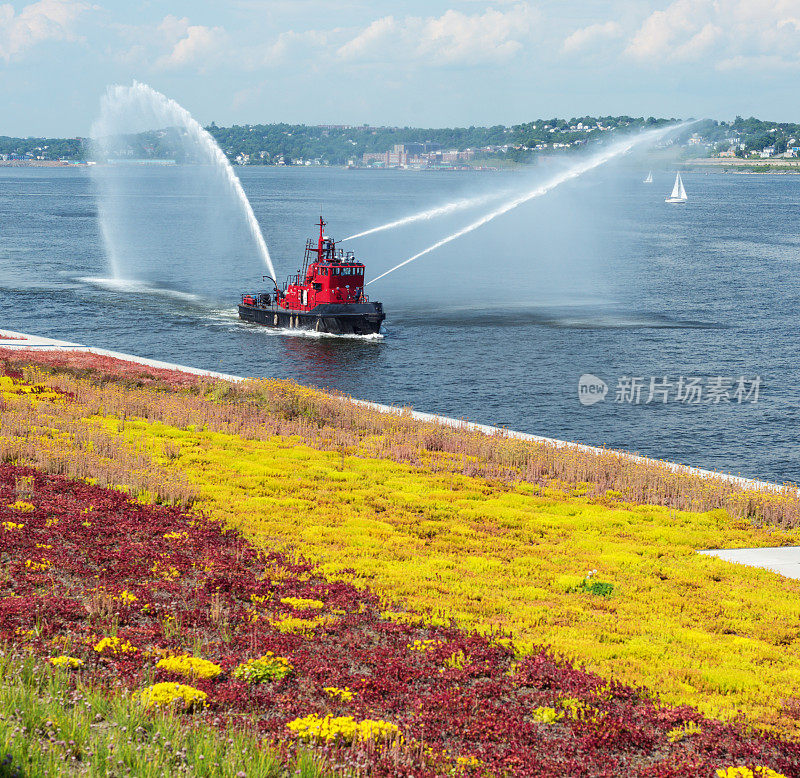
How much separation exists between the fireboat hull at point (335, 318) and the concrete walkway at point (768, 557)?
47158mm

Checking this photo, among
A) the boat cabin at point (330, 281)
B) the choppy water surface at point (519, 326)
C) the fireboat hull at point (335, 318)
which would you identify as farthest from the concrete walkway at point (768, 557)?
the boat cabin at point (330, 281)

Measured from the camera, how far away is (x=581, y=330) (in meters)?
70.9

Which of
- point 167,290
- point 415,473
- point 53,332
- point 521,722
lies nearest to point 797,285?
point 167,290

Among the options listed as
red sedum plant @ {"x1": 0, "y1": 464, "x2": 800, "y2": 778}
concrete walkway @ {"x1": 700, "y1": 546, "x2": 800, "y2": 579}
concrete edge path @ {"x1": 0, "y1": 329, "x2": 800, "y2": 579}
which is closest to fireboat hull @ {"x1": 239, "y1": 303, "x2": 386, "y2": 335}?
concrete edge path @ {"x1": 0, "y1": 329, "x2": 800, "y2": 579}

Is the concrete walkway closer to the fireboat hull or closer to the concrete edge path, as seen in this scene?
the concrete edge path

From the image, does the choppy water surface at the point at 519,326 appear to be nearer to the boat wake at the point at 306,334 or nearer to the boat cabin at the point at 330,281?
the boat wake at the point at 306,334

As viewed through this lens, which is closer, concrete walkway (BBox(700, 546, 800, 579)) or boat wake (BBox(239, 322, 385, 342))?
concrete walkway (BBox(700, 546, 800, 579))

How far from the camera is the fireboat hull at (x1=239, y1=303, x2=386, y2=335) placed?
225ft

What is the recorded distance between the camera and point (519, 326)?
72.5 meters

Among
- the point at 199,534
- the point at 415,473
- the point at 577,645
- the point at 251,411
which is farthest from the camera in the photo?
the point at 251,411

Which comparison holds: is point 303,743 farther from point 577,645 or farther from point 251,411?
point 251,411

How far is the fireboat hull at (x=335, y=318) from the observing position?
68.7 meters

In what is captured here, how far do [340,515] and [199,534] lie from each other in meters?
3.96

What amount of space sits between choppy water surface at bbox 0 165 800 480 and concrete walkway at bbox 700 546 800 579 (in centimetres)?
1691
